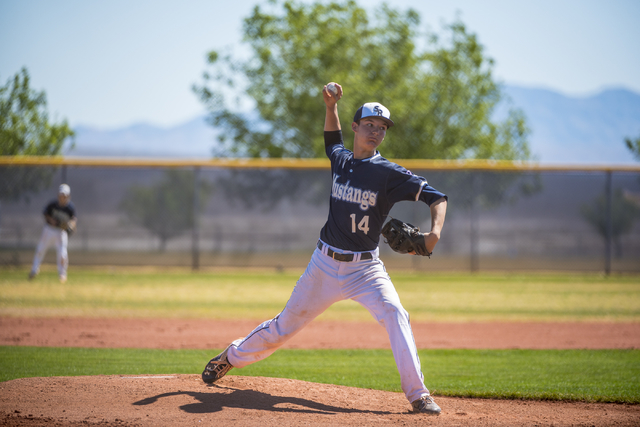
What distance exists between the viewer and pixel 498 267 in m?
15.6

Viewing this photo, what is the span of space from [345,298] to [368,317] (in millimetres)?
5555

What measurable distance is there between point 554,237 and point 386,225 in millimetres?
15139

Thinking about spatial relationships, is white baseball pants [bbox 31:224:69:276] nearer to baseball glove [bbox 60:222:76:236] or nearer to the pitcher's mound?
baseball glove [bbox 60:222:76:236]

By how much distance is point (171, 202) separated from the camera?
52.5ft

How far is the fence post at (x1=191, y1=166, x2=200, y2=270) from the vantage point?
15375 millimetres

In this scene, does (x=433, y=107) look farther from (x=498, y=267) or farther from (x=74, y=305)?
(x=74, y=305)

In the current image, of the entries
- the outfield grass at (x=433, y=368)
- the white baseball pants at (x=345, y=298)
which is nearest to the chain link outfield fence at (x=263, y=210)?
the outfield grass at (x=433, y=368)

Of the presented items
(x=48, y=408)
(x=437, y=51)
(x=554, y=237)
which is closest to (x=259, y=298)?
(x=48, y=408)

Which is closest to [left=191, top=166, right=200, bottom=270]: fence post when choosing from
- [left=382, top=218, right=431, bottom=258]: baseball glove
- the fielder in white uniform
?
the fielder in white uniform

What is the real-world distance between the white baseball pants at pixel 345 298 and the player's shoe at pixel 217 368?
0.29ft

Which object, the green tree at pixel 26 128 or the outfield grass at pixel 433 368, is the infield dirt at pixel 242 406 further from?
the green tree at pixel 26 128

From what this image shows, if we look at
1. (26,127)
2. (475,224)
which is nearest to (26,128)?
(26,127)

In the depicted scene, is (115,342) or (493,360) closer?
(493,360)

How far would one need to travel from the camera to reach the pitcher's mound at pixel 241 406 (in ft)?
12.7
